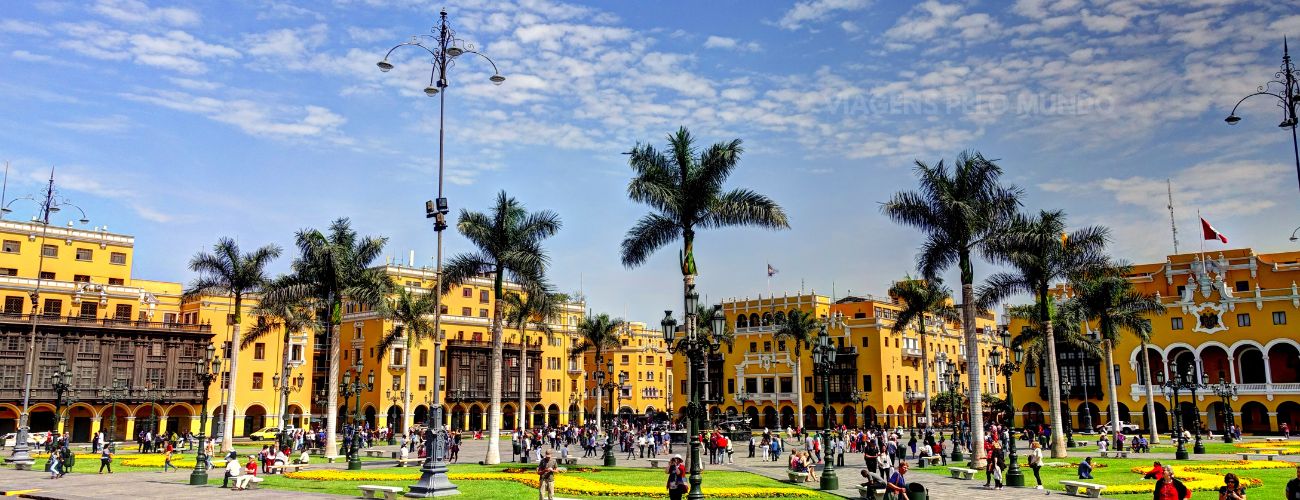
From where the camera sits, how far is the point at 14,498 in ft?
79.6

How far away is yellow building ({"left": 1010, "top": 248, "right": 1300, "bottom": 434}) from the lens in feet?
211

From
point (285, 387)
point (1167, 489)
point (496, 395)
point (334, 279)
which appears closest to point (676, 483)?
point (1167, 489)

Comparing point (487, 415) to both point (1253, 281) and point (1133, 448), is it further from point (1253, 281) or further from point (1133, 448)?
point (1253, 281)

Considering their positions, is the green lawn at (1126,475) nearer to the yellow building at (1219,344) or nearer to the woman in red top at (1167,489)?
the woman in red top at (1167,489)

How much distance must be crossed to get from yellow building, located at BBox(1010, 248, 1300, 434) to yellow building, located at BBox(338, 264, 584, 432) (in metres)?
46.7

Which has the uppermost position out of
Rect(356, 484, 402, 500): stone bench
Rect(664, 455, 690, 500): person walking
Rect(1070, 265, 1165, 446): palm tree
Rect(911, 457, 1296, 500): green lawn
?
Rect(1070, 265, 1165, 446): palm tree

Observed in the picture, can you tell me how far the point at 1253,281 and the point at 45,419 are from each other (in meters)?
85.9

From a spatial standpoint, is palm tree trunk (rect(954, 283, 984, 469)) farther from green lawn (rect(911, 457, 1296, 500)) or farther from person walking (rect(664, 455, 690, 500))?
person walking (rect(664, 455, 690, 500))

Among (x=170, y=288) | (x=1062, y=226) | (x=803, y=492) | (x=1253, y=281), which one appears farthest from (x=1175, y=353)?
(x=170, y=288)

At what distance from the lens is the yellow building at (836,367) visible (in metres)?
83.3

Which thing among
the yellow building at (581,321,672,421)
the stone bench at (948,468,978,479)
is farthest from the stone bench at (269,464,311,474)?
the yellow building at (581,321,672,421)

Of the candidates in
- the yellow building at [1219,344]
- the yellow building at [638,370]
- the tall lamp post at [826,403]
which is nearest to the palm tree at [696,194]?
the tall lamp post at [826,403]

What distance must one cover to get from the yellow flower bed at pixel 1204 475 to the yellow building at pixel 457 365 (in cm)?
5022

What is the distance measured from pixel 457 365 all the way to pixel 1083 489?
6300cm
